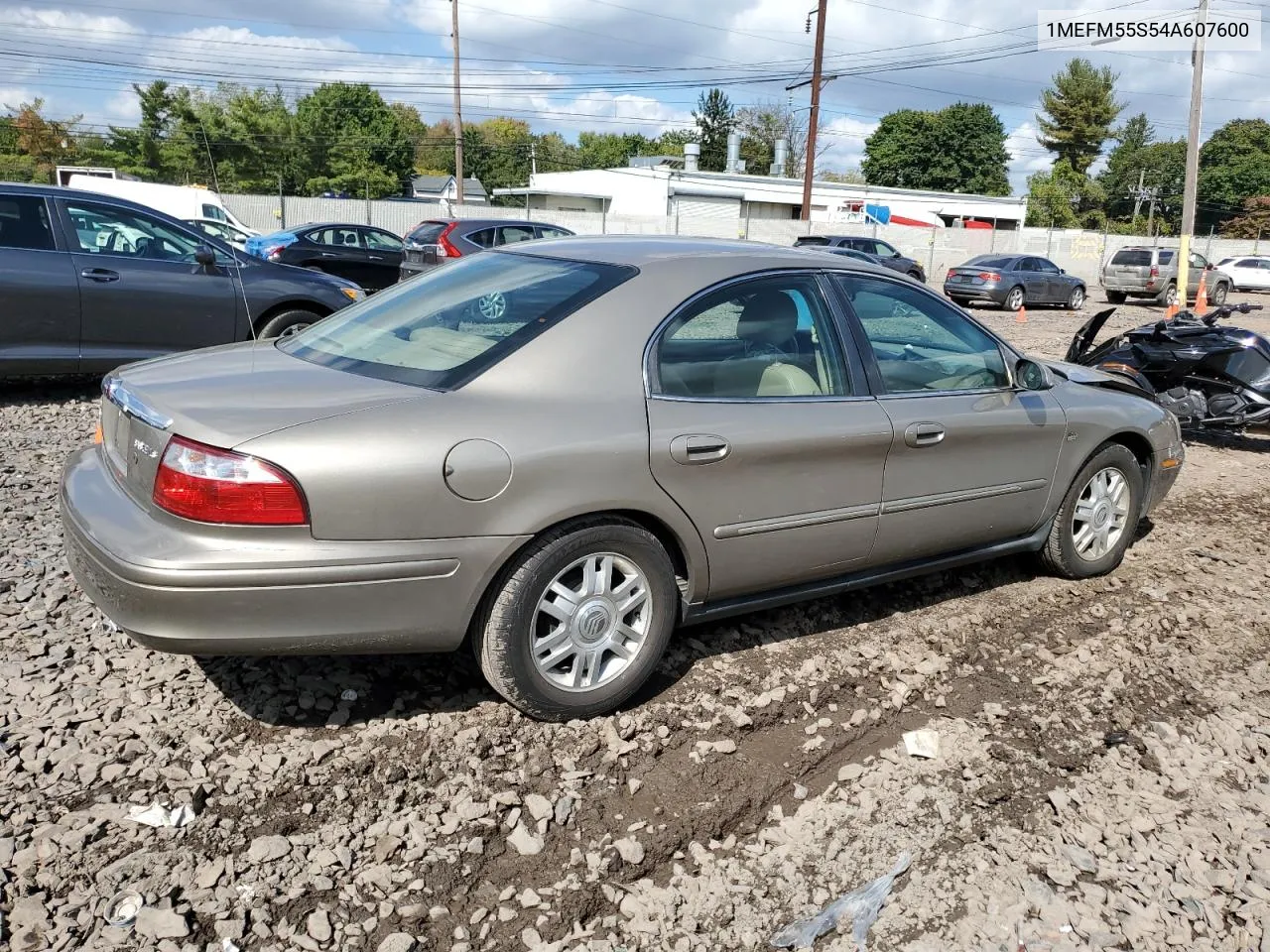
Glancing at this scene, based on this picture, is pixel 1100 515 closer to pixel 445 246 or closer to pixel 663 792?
pixel 663 792

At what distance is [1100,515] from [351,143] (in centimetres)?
6675

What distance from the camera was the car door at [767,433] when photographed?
135 inches

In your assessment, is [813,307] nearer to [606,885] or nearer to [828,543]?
[828,543]

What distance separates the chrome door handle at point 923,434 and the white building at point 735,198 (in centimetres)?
4223

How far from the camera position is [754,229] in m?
39.3

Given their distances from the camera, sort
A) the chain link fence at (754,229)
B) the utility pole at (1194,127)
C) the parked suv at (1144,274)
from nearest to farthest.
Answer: the utility pole at (1194,127) < the parked suv at (1144,274) < the chain link fence at (754,229)

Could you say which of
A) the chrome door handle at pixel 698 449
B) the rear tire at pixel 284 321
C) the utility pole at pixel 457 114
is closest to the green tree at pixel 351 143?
the utility pole at pixel 457 114

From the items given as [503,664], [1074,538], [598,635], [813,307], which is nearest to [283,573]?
[503,664]

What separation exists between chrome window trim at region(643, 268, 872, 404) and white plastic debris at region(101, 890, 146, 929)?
6.58ft

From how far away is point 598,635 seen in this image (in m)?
3.33

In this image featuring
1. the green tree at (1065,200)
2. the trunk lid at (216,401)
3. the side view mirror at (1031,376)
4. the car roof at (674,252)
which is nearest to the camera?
the trunk lid at (216,401)

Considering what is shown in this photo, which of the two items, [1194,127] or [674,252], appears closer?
[674,252]

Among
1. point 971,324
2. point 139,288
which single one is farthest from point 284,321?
point 971,324

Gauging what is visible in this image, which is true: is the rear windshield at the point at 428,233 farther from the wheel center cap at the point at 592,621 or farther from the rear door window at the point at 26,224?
the wheel center cap at the point at 592,621
